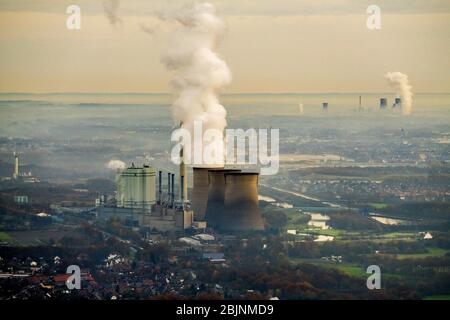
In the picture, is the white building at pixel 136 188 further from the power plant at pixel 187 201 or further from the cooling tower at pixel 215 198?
the cooling tower at pixel 215 198

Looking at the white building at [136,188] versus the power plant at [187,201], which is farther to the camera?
the white building at [136,188]

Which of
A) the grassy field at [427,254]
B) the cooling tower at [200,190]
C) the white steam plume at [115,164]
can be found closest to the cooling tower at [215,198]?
the cooling tower at [200,190]

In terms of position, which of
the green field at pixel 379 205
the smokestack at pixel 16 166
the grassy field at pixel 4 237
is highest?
the smokestack at pixel 16 166

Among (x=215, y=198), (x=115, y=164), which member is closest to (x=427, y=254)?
(x=215, y=198)

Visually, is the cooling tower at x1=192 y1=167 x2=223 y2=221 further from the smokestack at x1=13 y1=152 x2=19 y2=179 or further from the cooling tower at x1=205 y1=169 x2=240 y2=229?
the smokestack at x1=13 y1=152 x2=19 y2=179
